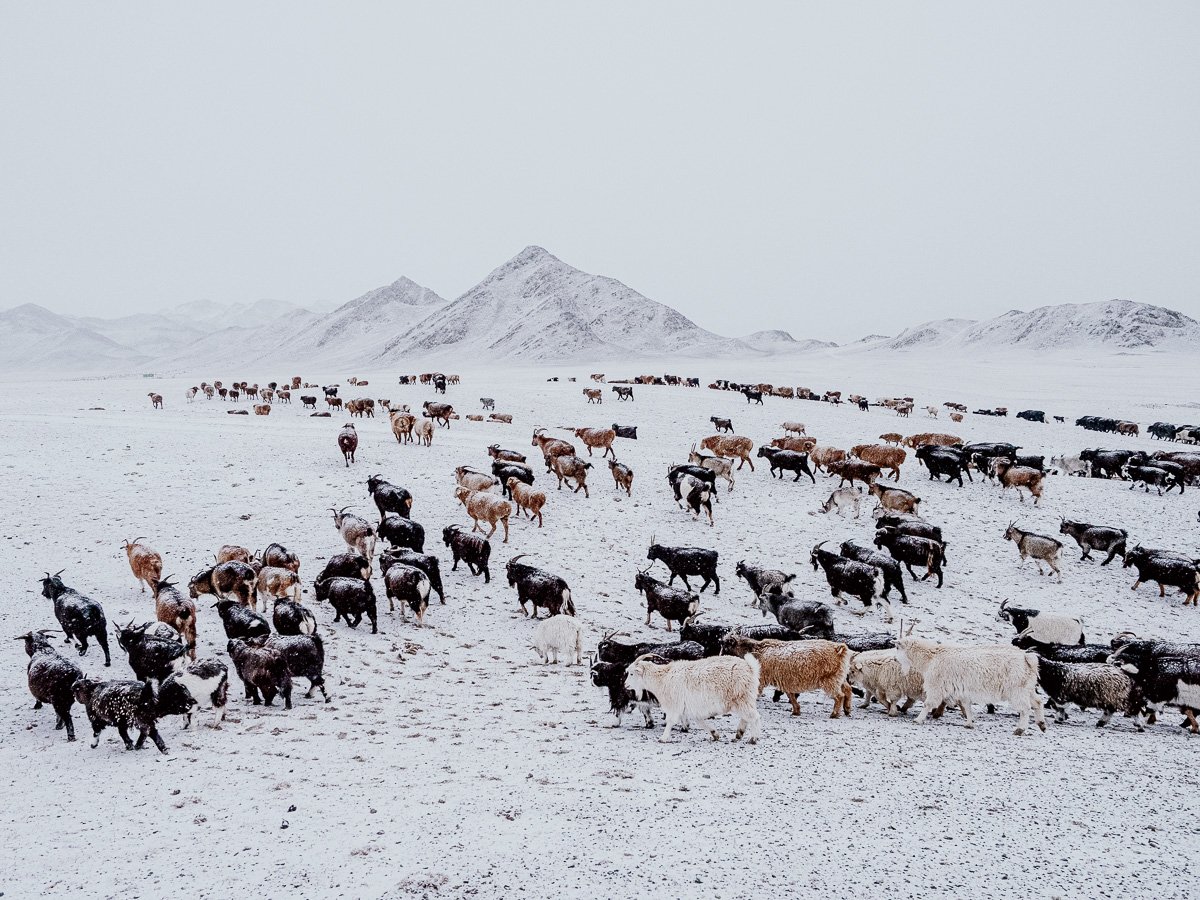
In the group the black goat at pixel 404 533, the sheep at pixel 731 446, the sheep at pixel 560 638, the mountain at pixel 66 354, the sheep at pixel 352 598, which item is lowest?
the sheep at pixel 560 638

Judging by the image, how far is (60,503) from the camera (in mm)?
16891

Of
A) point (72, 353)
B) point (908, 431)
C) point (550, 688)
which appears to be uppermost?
point (72, 353)

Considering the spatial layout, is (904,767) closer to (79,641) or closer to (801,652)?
(801,652)

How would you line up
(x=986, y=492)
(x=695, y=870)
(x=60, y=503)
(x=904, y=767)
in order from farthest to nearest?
(x=986, y=492)
(x=60, y=503)
(x=904, y=767)
(x=695, y=870)

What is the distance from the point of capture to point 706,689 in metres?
7.53

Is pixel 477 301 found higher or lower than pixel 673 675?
higher

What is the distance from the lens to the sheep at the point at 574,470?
62.7 ft

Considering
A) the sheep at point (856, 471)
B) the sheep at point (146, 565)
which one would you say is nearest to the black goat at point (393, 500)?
the sheep at point (146, 565)

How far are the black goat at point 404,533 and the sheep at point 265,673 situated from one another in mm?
5492

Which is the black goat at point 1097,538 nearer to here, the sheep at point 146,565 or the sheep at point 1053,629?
the sheep at point 1053,629

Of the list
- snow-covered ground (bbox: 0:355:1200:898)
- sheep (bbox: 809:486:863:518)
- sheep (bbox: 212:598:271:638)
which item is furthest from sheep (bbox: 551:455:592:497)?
sheep (bbox: 212:598:271:638)

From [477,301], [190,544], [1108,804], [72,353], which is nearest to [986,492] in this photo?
[1108,804]

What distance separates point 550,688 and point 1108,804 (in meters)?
6.33

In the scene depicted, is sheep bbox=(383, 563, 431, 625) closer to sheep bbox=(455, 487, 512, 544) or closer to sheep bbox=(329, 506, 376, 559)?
sheep bbox=(329, 506, 376, 559)
